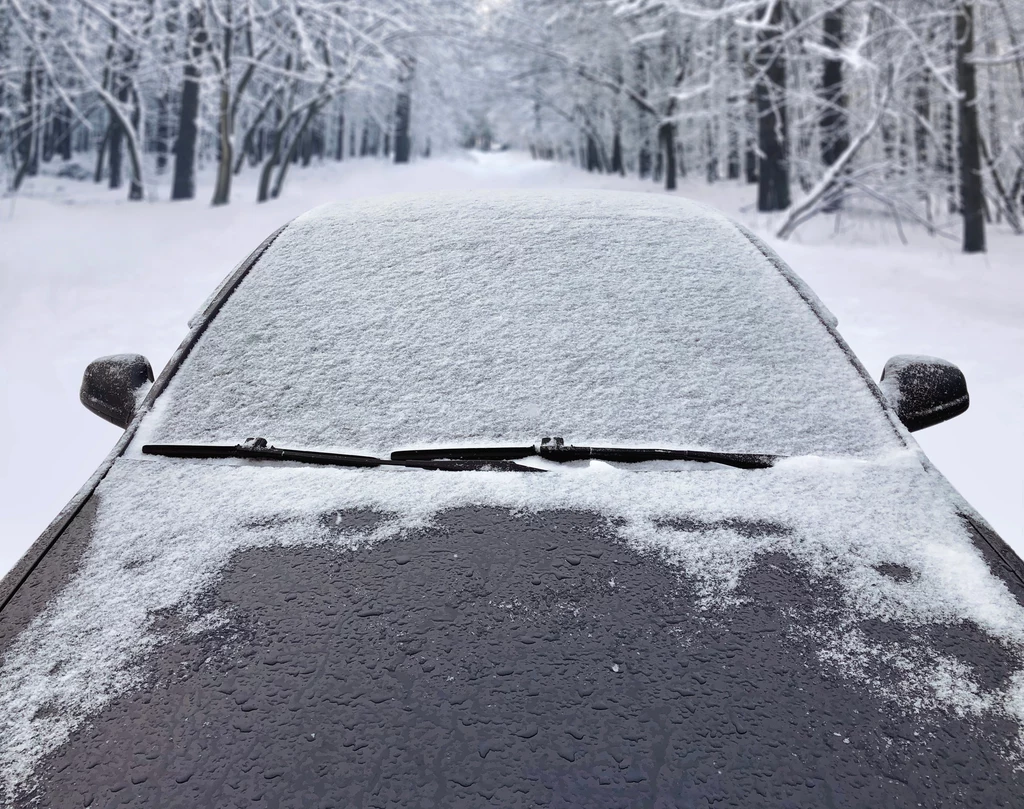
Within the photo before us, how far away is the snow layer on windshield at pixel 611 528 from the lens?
1153 millimetres

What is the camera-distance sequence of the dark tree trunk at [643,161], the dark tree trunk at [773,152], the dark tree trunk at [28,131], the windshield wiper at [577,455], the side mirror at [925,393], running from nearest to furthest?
the windshield wiper at [577,455] → the side mirror at [925,393] → the dark tree trunk at [773,152] → the dark tree trunk at [28,131] → the dark tree trunk at [643,161]

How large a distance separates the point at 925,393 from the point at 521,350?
0.95 metres

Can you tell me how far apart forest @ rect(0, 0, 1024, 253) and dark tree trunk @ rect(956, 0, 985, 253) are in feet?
0.11

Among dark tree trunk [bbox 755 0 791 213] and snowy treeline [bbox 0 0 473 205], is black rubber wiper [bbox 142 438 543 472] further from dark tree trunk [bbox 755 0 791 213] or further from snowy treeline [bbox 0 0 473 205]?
dark tree trunk [bbox 755 0 791 213]

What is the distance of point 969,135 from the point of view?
12406mm

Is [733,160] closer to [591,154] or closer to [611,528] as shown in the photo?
[591,154]

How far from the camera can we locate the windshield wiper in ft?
5.61

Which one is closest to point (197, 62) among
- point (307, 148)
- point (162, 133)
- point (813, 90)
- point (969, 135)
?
point (813, 90)

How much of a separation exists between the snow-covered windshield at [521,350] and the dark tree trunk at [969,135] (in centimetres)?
1200

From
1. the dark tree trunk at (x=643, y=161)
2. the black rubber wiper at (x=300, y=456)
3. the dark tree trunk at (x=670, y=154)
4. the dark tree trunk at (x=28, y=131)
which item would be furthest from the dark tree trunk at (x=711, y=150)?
the black rubber wiper at (x=300, y=456)

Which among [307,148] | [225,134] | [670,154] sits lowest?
[225,134]

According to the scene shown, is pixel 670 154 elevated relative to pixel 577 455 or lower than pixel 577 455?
elevated

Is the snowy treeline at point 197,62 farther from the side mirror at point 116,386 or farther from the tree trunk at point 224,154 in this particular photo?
the side mirror at point 116,386

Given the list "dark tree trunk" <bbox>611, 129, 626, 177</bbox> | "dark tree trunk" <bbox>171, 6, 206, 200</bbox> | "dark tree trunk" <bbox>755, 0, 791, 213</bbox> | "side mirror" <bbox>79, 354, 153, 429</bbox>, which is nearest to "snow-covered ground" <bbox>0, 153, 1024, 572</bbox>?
"dark tree trunk" <bbox>755, 0, 791, 213</bbox>
